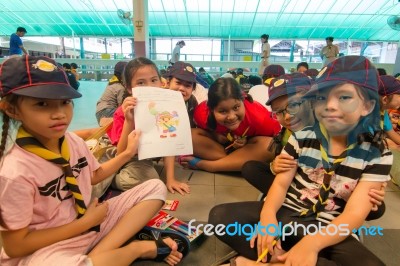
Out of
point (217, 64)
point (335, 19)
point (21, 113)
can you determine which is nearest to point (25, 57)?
point (21, 113)

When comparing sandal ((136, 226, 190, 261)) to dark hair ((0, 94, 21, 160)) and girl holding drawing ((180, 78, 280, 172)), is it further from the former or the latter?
girl holding drawing ((180, 78, 280, 172))

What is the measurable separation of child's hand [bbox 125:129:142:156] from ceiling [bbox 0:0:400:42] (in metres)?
11.3

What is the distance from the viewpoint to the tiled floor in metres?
1.26

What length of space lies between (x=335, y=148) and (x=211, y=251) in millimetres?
735

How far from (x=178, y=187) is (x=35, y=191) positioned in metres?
1.06

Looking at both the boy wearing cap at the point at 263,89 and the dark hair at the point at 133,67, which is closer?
the dark hair at the point at 133,67

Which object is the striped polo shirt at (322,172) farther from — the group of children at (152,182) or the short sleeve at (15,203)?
the short sleeve at (15,203)

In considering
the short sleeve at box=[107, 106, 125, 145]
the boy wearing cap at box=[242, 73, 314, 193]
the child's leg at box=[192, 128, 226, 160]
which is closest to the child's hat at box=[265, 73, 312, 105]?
the boy wearing cap at box=[242, 73, 314, 193]

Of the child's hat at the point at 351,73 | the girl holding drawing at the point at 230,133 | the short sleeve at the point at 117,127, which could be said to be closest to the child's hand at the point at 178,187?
the girl holding drawing at the point at 230,133

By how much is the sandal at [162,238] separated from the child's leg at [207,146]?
1034 mm

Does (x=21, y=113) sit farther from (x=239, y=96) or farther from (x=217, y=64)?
(x=217, y=64)

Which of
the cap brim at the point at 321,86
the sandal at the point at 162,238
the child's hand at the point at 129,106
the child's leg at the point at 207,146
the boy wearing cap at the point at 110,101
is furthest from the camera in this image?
the boy wearing cap at the point at 110,101

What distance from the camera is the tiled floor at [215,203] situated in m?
1.26

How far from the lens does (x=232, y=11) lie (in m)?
11.9
